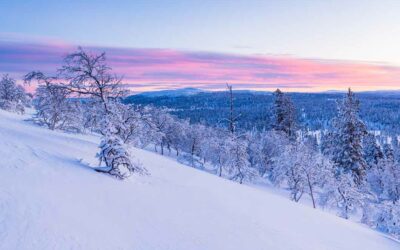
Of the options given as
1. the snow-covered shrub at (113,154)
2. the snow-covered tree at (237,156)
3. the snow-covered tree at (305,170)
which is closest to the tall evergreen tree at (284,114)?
the snow-covered tree at (237,156)

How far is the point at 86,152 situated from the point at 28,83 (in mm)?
5016

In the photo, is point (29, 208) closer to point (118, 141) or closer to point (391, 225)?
point (118, 141)

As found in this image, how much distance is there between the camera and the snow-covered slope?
356 inches

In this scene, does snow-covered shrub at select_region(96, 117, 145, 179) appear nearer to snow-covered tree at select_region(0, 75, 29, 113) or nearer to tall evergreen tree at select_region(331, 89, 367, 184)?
tall evergreen tree at select_region(331, 89, 367, 184)

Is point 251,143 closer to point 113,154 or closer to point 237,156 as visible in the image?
point 237,156

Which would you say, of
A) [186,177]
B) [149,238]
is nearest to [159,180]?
[186,177]

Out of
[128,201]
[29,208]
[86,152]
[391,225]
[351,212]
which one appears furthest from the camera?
[351,212]

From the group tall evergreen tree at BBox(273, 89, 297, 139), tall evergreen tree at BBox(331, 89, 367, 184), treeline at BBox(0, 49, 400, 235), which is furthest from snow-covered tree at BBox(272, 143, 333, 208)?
tall evergreen tree at BBox(273, 89, 297, 139)

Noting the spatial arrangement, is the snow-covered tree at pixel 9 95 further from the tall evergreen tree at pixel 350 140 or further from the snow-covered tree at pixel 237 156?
the tall evergreen tree at pixel 350 140

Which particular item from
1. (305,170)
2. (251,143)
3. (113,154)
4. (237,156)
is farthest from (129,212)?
(251,143)

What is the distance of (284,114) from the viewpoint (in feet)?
189

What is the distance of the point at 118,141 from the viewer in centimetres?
1469

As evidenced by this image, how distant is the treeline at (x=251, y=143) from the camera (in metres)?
17.2

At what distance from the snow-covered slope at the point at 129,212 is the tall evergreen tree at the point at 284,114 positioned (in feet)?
128
